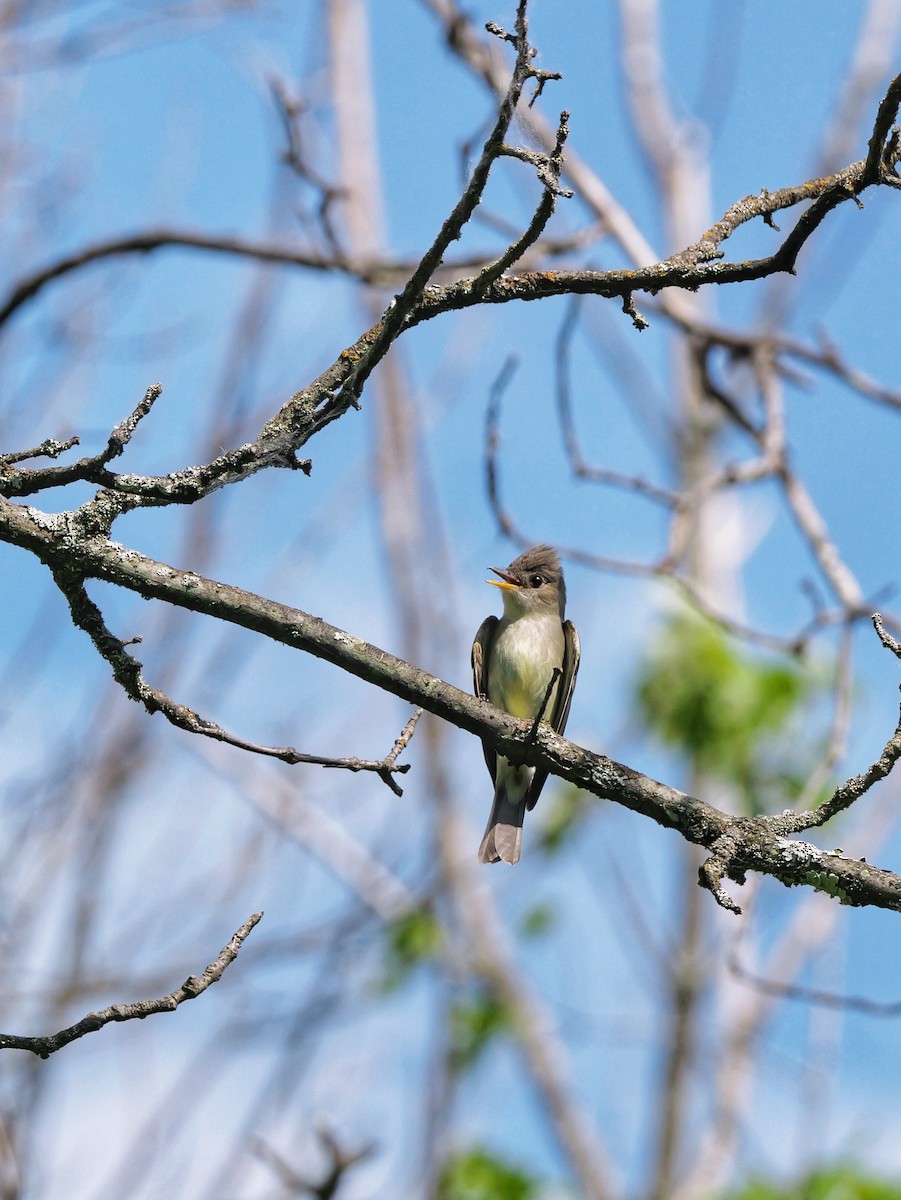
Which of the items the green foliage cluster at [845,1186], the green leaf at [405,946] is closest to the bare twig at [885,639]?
the green foliage cluster at [845,1186]

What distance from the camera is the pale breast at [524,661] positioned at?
22.6 feet

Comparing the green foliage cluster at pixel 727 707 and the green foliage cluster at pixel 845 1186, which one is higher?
the green foliage cluster at pixel 727 707

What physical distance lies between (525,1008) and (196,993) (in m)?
12.3

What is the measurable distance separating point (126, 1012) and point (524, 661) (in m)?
4.18

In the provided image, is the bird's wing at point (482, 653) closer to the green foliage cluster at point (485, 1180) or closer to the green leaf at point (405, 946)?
the green foliage cluster at point (485, 1180)

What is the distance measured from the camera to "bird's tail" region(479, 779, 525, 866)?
5953 millimetres

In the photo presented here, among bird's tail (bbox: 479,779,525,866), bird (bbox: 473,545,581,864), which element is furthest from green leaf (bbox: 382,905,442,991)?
bird's tail (bbox: 479,779,525,866)

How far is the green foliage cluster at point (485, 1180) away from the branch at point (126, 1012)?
19.4 ft

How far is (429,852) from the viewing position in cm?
1241

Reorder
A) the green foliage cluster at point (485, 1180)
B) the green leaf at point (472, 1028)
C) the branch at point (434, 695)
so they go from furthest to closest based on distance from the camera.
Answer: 1. the green leaf at point (472, 1028)
2. the green foliage cluster at point (485, 1180)
3. the branch at point (434, 695)

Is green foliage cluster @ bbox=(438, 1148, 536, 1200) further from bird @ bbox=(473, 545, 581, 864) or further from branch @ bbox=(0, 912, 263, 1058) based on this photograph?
branch @ bbox=(0, 912, 263, 1058)

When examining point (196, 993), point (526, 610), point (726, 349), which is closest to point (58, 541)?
point (196, 993)

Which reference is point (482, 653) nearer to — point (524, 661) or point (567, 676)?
point (524, 661)

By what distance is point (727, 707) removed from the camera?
9.23 metres
